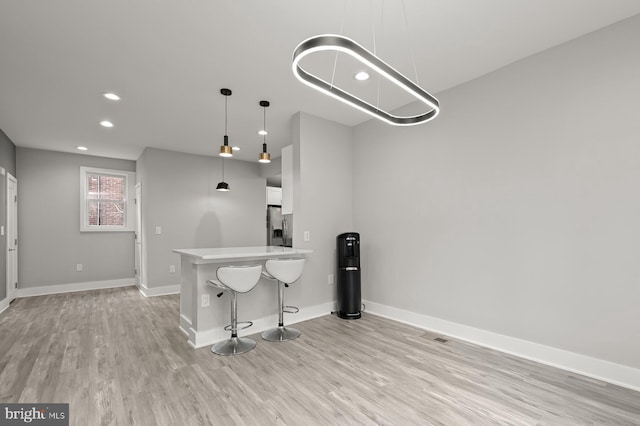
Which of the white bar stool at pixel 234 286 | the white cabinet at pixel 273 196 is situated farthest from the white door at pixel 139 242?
the white bar stool at pixel 234 286

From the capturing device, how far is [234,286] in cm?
293

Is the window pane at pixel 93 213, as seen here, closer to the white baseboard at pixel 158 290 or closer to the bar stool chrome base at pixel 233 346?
the white baseboard at pixel 158 290

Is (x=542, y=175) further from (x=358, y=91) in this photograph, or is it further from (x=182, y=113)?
(x=182, y=113)

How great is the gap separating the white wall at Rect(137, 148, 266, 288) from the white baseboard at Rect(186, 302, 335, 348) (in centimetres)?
252

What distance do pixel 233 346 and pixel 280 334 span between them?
0.54m

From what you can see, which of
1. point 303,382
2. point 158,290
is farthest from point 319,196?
point 158,290

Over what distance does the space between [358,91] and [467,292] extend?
255cm

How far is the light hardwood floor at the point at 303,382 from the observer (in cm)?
197

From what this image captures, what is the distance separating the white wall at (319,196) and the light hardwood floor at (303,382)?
804 mm

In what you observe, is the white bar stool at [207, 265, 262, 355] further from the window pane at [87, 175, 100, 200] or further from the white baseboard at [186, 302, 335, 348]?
the window pane at [87, 175, 100, 200]

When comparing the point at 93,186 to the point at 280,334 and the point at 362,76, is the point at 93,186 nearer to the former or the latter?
the point at 280,334

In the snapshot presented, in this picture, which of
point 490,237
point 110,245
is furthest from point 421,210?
point 110,245

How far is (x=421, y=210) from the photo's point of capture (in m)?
3.75

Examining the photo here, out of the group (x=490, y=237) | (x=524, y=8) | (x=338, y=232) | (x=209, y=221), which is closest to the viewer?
(x=524, y=8)
